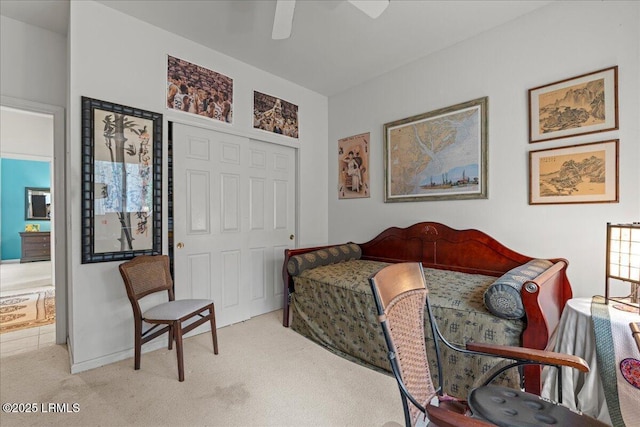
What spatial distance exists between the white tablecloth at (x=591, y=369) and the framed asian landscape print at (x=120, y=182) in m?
3.12

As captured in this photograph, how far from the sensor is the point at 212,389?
194 cm

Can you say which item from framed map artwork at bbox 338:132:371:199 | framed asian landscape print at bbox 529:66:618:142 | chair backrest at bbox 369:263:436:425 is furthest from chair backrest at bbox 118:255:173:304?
framed asian landscape print at bbox 529:66:618:142

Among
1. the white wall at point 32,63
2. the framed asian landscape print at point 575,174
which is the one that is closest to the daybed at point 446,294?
the framed asian landscape print at point 575,174

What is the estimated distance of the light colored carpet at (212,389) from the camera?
5.46 ft

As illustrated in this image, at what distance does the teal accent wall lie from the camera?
659cm

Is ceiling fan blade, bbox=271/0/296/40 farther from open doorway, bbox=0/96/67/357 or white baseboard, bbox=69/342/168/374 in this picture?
white baseboard, bbox=69/342/168/374

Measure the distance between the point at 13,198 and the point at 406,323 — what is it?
9508 mm

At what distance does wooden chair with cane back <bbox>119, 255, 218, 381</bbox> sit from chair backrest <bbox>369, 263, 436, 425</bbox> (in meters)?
1.65

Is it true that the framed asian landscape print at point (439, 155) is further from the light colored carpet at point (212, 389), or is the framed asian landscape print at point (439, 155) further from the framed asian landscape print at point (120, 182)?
the framed asian landscape print at point (120, 182)

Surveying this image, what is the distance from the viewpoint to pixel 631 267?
1.57 metres

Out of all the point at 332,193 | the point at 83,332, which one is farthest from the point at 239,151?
the point at 83,332

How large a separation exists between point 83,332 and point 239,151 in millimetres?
2135

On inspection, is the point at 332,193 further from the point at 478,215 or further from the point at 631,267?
the point at 631,267

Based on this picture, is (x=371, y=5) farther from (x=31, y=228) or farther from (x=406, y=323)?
(x=31, y=228)
